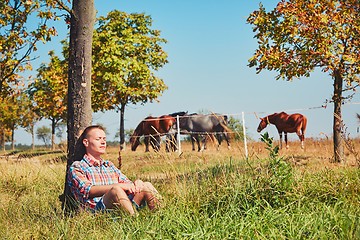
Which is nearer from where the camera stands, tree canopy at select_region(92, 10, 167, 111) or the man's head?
the man's head

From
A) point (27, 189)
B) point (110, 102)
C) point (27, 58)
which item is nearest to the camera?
point (27, 189)

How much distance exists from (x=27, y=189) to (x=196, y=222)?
4564mm

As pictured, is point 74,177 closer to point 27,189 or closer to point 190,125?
point 27,189

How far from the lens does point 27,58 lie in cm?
1413

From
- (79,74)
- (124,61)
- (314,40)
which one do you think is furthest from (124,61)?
(79,74)

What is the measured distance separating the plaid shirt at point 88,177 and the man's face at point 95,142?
0.09m

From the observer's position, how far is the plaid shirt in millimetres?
4898

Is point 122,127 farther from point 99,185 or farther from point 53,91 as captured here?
point 99,185

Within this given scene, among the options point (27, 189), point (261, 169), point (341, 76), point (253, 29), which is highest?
point (253, 29)

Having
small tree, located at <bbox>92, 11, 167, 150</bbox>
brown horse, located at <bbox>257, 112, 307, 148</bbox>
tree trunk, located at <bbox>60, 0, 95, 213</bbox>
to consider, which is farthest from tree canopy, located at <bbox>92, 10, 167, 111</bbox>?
tree trunk, located at <bbox>60, 0, 95, 213</bbox>

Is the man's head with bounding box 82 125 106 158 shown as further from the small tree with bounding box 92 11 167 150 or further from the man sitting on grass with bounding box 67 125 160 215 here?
the small tree with bounding box 92 11 167 150

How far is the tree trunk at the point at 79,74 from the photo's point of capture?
613 cm

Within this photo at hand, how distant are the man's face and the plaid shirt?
9 cm

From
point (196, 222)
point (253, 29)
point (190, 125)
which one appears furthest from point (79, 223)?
point (190, 125)
